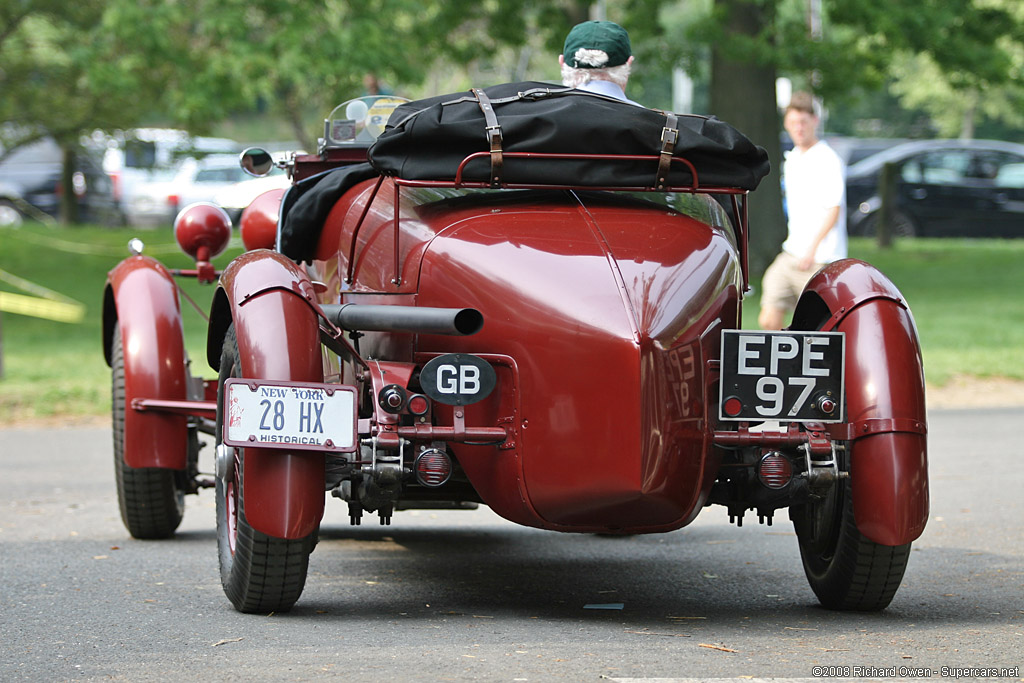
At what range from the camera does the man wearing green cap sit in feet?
16.8

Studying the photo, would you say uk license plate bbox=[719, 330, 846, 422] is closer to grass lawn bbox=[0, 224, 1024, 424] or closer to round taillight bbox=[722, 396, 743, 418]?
round taillight bbox=[722, 396, 743, 418]

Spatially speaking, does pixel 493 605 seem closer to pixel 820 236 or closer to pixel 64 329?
pixel 820 236

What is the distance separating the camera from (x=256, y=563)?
14.2 ft

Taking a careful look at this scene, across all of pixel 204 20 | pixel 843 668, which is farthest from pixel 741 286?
pixel 204 20

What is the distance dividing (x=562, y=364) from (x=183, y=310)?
14.3 meters

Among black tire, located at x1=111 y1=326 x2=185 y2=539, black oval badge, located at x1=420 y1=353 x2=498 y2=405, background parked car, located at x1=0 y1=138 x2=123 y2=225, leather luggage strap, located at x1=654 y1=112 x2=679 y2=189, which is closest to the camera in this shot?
black oval badge, located at x1=420 y1=353 x2=498 y2=405

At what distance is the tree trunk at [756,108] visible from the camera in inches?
714

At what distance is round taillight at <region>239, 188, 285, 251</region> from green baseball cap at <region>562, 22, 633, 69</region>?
167 cm

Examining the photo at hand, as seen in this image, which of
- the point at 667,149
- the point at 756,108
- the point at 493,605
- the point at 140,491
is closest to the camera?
the point at 667,149

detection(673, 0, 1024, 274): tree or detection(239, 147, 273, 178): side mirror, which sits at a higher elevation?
detection(673, 0, 1024, 274): tree

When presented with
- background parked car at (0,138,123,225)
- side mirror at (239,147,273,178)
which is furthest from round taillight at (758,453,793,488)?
background parked car at (0,138,123,225)

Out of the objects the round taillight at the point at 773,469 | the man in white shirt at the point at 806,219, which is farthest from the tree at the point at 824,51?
the round taillight at the point at 773,469

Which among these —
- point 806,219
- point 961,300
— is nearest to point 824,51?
point 961,300

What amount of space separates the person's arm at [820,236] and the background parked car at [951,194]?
18.6 m
